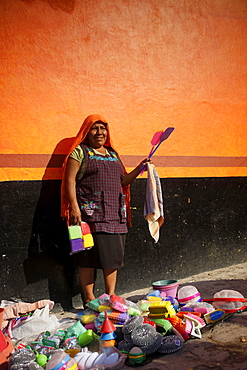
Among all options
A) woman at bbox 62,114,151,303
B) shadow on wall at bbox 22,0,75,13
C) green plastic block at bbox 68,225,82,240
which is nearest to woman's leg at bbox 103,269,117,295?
woman at bbox 62,114,151,303

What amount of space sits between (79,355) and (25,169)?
1.80m

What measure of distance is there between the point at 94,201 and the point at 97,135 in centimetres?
65

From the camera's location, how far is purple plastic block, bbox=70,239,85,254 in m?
3.69

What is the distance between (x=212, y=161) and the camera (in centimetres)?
529

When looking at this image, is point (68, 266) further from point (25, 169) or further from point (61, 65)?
point (61, 65)

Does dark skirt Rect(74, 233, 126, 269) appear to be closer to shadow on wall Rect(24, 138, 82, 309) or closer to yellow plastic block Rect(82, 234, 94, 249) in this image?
yellow plastic block Rect(82, 234, 94, 249)

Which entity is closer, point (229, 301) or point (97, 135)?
point (229, 301)

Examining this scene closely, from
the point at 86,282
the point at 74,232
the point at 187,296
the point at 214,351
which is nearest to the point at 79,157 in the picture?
the point at 74,232

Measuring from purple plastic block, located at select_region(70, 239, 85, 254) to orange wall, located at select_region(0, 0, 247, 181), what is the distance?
726mm

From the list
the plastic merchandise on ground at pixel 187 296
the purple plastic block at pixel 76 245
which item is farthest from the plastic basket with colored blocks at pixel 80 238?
the plastic merchandise on ground at pixel 187 296

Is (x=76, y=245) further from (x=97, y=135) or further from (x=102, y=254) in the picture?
(x=97, y=135)

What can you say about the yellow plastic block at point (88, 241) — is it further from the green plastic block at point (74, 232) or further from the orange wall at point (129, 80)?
the orange wall at point (129, 80)

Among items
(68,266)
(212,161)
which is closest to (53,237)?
(68,266)

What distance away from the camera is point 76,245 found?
3.71 metres
